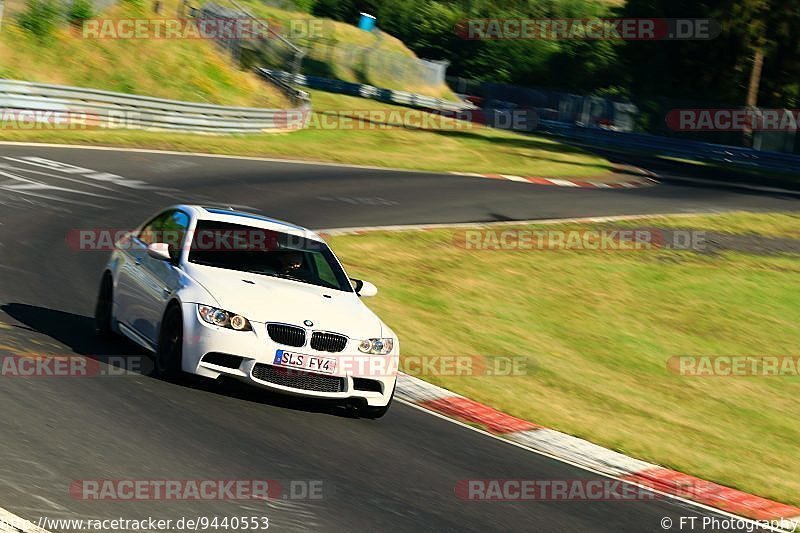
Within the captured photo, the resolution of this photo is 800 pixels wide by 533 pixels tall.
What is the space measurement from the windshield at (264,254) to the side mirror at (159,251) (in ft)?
0.67

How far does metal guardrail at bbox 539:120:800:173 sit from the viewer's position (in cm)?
4681

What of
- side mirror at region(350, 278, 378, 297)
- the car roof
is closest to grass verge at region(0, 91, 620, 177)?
the car roof

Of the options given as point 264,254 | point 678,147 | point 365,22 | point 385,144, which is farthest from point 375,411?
point 365,22

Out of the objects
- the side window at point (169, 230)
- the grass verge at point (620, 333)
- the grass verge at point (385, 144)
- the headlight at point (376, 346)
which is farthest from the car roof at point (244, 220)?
the grass verge at point (385, 144)

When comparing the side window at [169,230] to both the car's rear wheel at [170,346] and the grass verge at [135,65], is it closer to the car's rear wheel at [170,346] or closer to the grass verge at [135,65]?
the car's rear wheel at [170,346]

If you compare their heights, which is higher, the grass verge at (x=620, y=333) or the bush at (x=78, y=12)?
the bush at (x=78, y=12)

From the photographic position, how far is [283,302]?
9891 mm

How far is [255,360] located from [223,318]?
413 millimetres

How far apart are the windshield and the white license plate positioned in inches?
48.8

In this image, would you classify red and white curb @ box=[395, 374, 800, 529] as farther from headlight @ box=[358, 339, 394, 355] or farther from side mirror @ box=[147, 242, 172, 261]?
side mirror @ box=[147, 242, 172, 261]

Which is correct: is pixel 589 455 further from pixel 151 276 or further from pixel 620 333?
pixel 620 333

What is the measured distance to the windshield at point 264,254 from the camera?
10672 millimetres

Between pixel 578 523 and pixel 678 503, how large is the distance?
172 cm

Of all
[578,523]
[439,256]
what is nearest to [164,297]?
[578,523]
